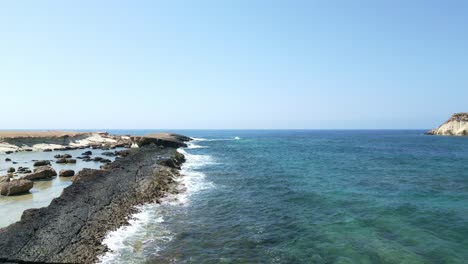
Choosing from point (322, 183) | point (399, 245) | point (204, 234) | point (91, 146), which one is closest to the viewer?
point (399, 245)

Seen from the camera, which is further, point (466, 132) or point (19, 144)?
point (466, 132)

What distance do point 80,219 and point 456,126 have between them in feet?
504

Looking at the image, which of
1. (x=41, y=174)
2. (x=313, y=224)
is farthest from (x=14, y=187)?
(x=313, y=224)

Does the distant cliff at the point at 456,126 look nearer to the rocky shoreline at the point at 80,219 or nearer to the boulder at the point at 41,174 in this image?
the rocky shoreline at the point at 80,219

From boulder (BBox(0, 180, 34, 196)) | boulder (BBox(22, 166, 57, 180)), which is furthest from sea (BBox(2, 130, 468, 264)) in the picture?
boulder (BBox(22, 166, 57, 180))

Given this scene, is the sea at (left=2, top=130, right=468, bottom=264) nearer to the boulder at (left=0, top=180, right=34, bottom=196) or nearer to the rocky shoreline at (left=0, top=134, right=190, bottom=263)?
the rocky shoreline at (left=0, top=134, right=190, bottom=263)

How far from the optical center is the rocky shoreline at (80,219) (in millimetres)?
14203

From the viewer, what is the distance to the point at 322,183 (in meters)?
32.1

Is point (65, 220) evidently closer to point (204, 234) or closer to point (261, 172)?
point (204, 234)

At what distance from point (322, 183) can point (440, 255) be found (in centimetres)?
1769

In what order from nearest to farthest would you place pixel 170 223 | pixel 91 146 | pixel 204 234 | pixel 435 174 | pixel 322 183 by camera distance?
pixel 204 234
pixel 170 223
pixel 322 183
pixel 435 174
pixel 91 146

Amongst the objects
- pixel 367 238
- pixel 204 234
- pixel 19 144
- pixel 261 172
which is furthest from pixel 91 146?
pixel 367 238

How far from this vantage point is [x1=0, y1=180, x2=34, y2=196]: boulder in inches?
1012

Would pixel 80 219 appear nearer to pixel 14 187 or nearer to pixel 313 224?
pixel 14 187
